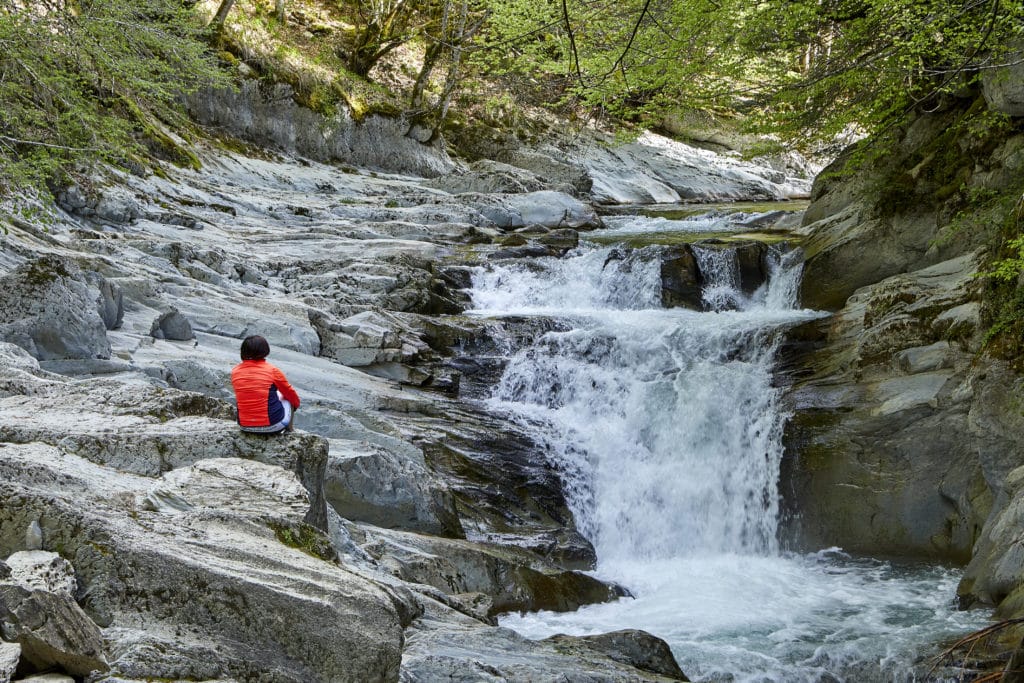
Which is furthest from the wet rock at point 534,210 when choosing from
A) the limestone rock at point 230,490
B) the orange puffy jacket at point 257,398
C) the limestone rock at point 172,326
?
the limestone rock at point 230,490

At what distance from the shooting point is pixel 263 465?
491cm

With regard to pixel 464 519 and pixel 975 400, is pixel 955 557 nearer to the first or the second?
pixel 975 400

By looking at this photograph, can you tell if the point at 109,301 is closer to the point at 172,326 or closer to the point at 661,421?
the point at 172,326

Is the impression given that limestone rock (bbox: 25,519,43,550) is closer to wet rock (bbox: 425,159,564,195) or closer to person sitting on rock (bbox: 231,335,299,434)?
person sitting on rock (bbox: 231,335,299,434)

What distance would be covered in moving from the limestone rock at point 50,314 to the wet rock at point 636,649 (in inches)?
198

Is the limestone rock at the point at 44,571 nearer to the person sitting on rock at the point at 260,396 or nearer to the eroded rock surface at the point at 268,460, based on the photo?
the eroded rock surface at the point at 268,460

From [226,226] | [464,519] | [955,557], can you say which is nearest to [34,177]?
[464,519]

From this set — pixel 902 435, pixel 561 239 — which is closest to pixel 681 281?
pixel 561 239

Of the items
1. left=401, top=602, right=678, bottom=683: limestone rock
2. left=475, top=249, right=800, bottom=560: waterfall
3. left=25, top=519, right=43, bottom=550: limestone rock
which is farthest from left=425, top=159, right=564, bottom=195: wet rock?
left=25, top=519, right=43, bottom=550: limestone rock

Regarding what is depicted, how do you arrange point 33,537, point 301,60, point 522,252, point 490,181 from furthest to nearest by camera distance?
point 301,60
point 490,181
point 522,252
point 33,537

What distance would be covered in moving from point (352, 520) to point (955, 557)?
6785 mm

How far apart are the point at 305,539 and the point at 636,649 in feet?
10.1

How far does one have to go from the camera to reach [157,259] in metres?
12.8

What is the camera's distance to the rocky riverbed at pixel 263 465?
11.8ft
